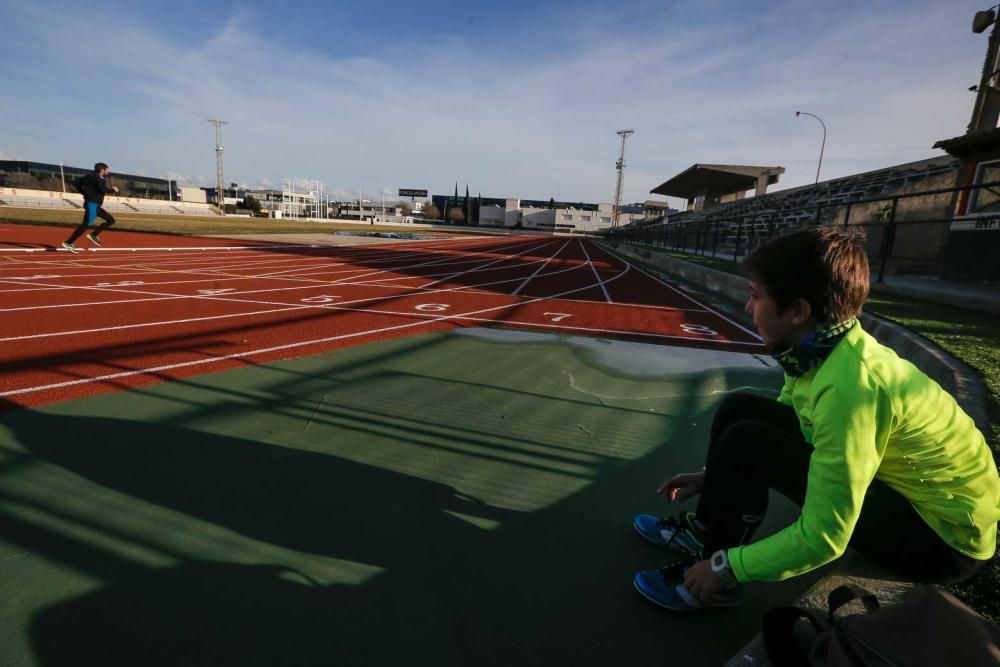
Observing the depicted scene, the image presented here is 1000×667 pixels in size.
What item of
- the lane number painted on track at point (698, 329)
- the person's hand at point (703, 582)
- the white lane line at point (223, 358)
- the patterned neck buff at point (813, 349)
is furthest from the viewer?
the lane number painted on track at point (698, 329)

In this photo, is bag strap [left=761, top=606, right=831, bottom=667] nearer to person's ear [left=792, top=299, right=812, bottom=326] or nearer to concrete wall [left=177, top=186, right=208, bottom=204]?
person's ear [left=792, top=299, right=812, bottom=326]

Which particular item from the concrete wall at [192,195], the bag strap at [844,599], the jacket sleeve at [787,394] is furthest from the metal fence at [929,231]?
the concrete wall at [192,195]

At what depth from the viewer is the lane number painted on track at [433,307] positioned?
25.7 feet

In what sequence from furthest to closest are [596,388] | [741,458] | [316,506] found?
1. [596,388]
2. [316,506]
3. [741,458]

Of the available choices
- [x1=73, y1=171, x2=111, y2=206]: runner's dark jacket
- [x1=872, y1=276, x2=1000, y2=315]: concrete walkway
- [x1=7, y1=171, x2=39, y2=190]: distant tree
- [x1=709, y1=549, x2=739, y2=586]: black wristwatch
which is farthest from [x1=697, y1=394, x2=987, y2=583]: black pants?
[x1=7, y1=171, x2=39, y2=190]: distant tree

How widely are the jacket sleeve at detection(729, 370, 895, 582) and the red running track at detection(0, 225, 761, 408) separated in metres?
4.59

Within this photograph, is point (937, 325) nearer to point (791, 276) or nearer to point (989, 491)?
point (989, 491)

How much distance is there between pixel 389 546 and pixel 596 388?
2673mm

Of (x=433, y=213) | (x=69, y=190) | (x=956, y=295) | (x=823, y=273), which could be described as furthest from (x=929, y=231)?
(x=433, y=213)

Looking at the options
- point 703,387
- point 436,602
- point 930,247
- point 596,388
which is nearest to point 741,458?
point 436,602

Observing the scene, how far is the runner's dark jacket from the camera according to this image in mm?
12398

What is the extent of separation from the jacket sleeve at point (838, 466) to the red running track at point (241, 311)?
4.59m

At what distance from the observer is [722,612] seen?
1.92 m

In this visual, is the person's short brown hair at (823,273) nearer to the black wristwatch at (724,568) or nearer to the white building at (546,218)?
the black wristwatch at (724,568)
